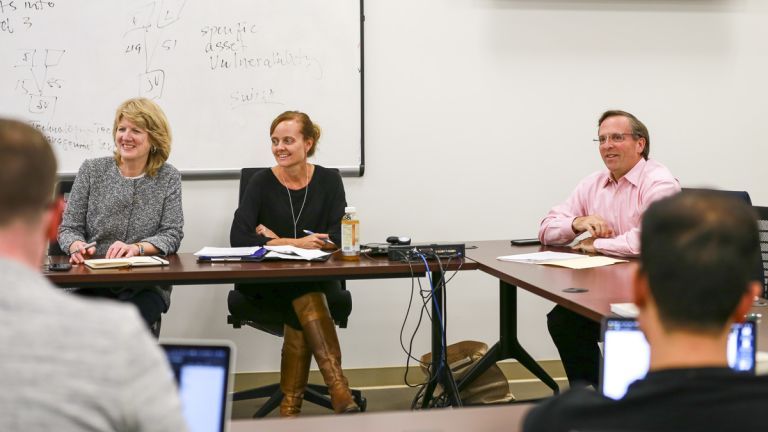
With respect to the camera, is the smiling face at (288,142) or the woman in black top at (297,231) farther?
the smiling face at (288,142)

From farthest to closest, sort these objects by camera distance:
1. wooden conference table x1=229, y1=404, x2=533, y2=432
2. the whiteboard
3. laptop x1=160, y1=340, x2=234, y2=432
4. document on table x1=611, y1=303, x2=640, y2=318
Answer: the whiteboard → document on table x1=611, y1=303, x2=640, y2=318 → wooden conference table x1=229, y1=404, x2=533, y2=432 → laptop x1=160, y1=340, x2=234, y2=432

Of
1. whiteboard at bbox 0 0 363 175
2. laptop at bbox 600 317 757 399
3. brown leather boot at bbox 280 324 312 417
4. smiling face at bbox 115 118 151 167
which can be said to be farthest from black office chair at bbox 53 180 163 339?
laptop at bbox 600 317 757 399

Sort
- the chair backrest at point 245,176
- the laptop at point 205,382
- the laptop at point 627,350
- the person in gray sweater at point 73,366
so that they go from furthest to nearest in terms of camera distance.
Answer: the chair backrest at point 245,176
the laptop at point 627,350
the laptop at point 205,382
the person in gray sweater at point 73,366

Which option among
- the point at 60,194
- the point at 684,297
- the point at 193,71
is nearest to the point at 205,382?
the point at 684,297

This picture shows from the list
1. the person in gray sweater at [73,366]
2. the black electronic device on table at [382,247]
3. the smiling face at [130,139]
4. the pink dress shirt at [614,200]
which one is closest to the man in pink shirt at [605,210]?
the pink dress shirt at [614,200]

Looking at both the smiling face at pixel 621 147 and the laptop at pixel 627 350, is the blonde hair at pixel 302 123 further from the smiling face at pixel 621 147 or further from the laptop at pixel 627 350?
the laptop at pixel 627 350

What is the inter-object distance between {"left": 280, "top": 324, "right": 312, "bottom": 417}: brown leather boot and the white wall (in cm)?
79

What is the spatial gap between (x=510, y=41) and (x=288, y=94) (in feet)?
3.76

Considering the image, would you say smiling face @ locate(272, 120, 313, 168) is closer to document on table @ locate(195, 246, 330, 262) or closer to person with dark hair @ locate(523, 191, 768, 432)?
document on table @ locate(195, 246, 330, 262)

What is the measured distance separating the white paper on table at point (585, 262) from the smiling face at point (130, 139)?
5.25ft

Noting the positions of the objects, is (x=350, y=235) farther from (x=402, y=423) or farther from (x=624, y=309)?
(x=402, y=423)

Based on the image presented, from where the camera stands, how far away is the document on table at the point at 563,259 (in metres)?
2.53

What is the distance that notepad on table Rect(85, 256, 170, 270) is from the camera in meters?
2.52

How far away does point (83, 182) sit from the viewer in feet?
9.82
